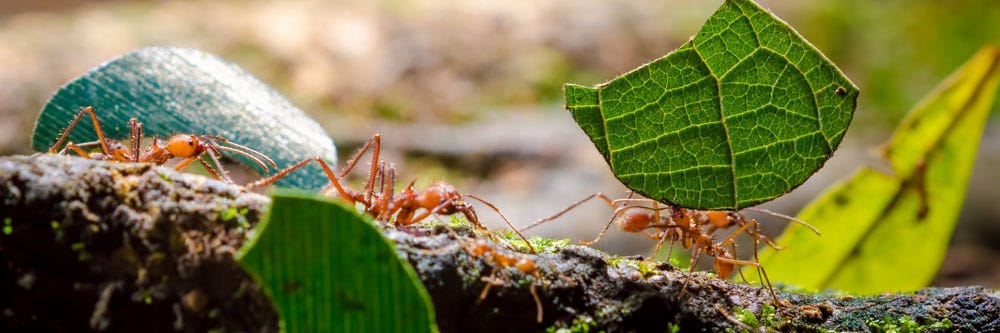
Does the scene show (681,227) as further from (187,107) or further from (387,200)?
(187,107)

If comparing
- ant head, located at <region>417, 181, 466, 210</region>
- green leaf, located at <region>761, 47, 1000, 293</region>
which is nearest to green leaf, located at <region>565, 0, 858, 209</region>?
ant head, located at <region>417, 181, 466, 210</region>

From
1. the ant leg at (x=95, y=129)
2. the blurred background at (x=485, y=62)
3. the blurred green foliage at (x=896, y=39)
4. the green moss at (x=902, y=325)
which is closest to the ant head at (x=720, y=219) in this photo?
the green moss at (x=902, y=325)

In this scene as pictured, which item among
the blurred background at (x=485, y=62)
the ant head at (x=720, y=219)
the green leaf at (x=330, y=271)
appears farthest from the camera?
the blurred background at (x=485, y=62)

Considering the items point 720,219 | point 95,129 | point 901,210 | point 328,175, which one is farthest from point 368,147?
point 901,210

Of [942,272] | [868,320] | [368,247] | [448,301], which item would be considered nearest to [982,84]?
[868,320]

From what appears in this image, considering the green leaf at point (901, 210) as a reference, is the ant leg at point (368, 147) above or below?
below

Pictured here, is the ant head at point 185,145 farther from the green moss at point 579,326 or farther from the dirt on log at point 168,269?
the green moss at point 579,326

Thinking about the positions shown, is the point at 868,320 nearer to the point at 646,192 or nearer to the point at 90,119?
the point at 646,192
